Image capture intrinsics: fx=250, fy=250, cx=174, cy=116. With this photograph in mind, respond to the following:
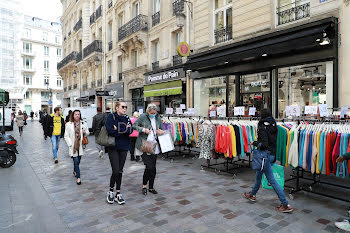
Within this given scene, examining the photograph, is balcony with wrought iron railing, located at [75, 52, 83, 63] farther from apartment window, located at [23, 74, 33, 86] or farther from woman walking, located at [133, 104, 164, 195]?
apartment window, located at [23, 74, 33, 86]

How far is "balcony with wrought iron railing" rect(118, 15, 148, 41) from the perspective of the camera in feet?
57.2

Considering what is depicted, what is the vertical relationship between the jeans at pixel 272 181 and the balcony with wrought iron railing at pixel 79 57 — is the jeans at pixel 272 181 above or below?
below

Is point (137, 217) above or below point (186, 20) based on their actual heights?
below

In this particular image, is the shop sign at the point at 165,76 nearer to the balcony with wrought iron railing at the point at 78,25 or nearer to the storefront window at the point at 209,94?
the storefront window at the point at 209,94

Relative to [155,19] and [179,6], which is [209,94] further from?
[155,19]

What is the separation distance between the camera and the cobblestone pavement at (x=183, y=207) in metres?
3.58

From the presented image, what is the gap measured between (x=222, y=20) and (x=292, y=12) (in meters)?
3.79

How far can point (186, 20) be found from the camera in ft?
46.5

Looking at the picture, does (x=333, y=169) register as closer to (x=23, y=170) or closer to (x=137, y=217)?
(x=137, y=217)

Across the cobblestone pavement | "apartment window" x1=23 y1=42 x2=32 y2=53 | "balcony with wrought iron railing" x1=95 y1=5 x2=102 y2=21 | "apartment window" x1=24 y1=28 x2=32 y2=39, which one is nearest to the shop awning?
the cobblestone pavement

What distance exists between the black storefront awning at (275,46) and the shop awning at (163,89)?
93.6 inches

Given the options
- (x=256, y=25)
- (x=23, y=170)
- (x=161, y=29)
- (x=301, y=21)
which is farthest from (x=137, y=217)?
(x=161, y=29)

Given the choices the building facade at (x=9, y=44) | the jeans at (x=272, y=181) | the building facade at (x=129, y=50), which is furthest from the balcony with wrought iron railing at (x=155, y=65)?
the building facade at (x=9, y=44)

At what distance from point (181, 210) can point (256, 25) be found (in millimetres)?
8810
